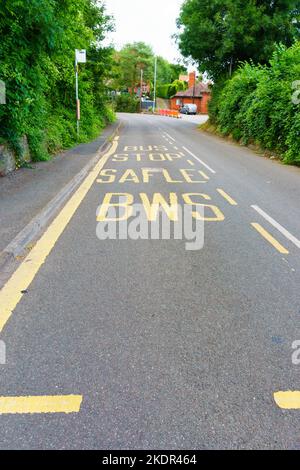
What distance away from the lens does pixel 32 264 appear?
14.8ft

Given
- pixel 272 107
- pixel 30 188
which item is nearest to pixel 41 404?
pixel 30 188

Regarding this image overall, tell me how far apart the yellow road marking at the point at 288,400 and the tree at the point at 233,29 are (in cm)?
2540

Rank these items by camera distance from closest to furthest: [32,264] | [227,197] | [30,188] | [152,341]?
[152,341] < [32,264] < [30,188] < [227,197]

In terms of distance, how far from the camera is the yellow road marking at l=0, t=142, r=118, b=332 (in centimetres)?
364

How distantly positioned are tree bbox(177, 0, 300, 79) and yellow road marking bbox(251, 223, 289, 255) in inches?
852

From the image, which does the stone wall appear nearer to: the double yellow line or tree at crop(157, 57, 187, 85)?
the double yellow line

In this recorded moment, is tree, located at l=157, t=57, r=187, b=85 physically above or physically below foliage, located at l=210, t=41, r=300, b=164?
above

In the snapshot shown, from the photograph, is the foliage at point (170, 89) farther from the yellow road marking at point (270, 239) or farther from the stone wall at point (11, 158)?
the yellow road marking at point (270, 239)

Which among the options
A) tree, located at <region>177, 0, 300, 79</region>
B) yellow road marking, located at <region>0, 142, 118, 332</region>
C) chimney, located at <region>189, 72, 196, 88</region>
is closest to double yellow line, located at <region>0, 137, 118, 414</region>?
yellow road marking, located at <region>0, 142, 118, 332</region>

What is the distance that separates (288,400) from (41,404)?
168 cm

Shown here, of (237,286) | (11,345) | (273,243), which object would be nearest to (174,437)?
(11,345)

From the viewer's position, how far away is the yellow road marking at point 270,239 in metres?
5.18

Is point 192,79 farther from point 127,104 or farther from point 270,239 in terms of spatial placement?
point 270,239
